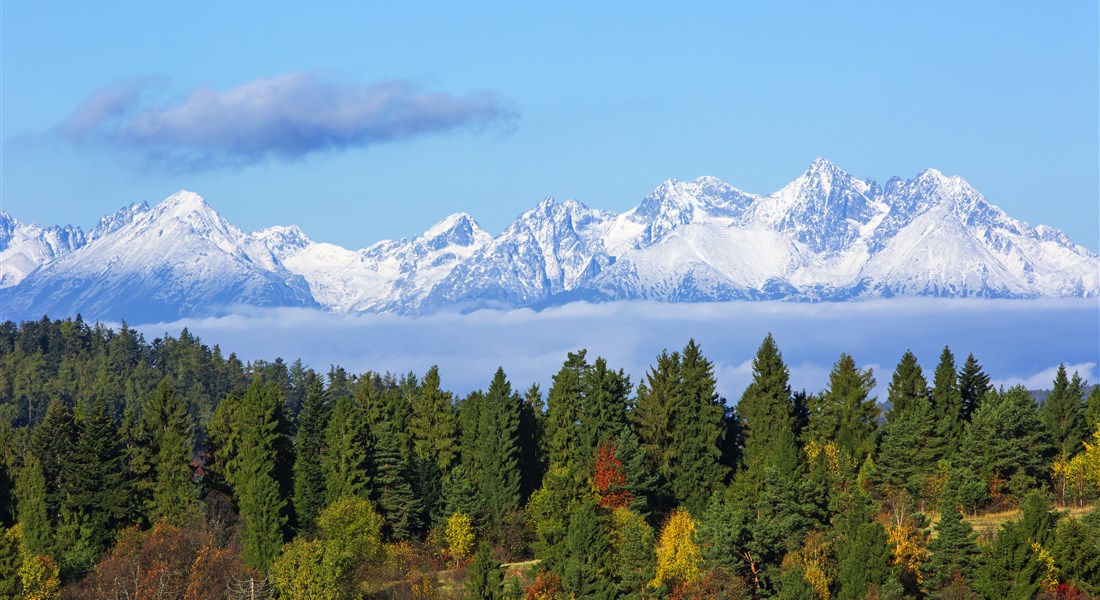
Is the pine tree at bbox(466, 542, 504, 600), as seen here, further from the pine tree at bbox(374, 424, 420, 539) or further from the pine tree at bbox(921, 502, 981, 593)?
the pine tree at bbox(921, 502, 981, 593)

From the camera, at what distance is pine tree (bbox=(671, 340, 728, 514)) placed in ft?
390

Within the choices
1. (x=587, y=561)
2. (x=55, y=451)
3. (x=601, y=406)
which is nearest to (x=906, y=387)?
(x=601, y=406)

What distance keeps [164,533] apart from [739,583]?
42.0 m

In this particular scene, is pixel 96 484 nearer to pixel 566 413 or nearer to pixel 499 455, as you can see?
pixel 499 455

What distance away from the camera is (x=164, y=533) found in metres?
109

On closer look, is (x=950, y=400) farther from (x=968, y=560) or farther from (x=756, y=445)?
(x=968, y=560)

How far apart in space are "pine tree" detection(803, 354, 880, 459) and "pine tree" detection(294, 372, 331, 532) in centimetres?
4002

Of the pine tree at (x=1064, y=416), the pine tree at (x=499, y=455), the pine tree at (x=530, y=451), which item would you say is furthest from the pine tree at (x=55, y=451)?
the pine tree at (x=1064, y=416)

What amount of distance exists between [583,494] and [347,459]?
1829 centimetres

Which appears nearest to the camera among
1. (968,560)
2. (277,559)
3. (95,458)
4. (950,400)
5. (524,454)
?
(968,560)

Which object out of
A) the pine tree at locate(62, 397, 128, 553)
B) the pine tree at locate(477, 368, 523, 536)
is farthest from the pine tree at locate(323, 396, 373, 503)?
the pine tree at locate(62, 397, 128, 553)

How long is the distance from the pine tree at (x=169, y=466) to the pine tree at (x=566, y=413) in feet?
94.1

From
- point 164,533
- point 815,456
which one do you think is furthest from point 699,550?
point 164,533

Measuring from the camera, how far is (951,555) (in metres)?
92.4
